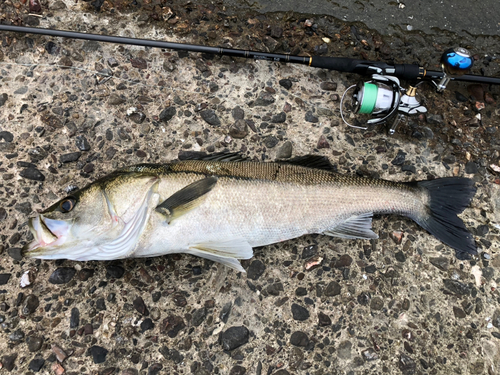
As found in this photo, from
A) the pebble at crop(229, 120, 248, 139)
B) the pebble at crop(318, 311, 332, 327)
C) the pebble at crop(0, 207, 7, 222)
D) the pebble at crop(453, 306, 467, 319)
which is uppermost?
the pebble at crop(229, 120, 248, 139)

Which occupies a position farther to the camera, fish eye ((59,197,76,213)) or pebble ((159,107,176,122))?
pebble ((159,107,176,122))

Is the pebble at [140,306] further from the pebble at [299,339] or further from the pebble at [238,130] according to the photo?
the pebble at [238,130]

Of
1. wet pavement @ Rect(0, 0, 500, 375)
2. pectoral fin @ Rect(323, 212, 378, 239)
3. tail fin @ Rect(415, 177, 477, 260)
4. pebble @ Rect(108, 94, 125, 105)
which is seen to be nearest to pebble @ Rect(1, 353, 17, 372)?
wet pavement @ Rect(0, 0, 500, 375)

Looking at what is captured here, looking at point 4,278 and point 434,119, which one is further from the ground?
point 434,119

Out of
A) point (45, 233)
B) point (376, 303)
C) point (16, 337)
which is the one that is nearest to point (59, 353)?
point (16, 337)

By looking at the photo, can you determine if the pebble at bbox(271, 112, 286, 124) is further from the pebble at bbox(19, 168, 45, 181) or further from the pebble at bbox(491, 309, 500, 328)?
the pebble at bbox(491, 309, 500, 328)

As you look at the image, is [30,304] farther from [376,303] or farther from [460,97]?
[460,97]
